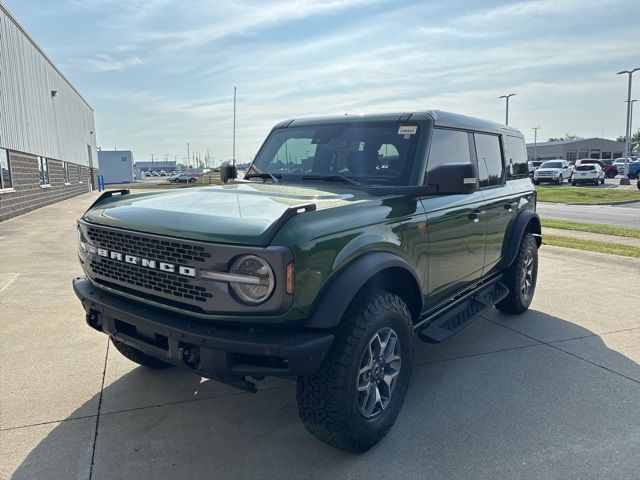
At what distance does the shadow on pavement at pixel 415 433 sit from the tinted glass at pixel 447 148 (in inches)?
65.6

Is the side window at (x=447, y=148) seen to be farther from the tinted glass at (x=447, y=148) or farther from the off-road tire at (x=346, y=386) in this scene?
the off-road tire at (x=346, y=386)

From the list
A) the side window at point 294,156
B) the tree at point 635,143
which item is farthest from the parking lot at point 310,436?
the tree at point 635,143

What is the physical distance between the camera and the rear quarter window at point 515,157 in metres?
5.21

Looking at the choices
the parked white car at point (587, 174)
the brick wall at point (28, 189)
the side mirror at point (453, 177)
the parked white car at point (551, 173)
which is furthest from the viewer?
the parked white car at point (551, 173)

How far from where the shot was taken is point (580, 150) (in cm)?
9200

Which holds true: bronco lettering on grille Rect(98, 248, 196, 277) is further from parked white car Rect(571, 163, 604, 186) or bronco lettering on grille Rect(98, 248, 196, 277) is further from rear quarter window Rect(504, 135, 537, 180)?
parked white car Rect(571, 163, 604, 186)

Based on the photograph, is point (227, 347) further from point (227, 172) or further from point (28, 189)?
point (28, 189)

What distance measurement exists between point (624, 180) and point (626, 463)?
3711 centimetres

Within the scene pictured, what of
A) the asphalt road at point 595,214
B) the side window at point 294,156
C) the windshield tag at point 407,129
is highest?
the windshield tag at point 407,129

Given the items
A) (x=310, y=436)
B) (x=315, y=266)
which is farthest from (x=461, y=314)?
(x=315, y=266)

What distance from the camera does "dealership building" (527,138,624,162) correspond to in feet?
300

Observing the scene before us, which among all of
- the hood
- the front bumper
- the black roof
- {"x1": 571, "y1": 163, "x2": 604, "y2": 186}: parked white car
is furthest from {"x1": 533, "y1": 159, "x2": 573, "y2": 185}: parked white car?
the front bumper

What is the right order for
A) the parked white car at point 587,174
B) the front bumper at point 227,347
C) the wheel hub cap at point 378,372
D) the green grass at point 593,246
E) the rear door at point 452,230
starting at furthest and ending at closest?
1. the parked white car at point 587,174
2. the green grass at point 593,246
3. the rear door at point 452,230
4. the wheel hub cap at point 378,372
5. the front bumper at point 227,347

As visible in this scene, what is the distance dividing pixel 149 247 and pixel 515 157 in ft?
14.1
